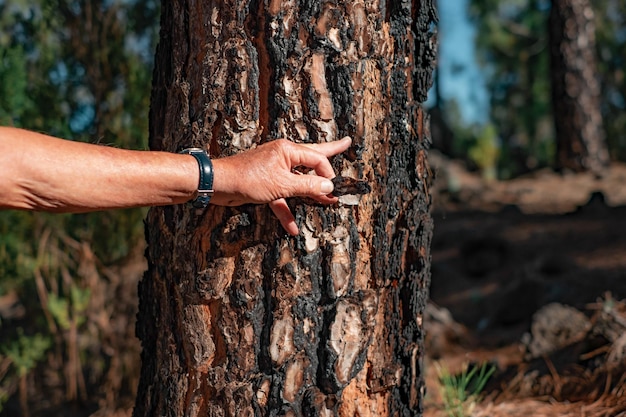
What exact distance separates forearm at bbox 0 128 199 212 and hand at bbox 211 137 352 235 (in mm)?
95

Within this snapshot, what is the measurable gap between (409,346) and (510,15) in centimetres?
2012

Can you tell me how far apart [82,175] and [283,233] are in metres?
0.59

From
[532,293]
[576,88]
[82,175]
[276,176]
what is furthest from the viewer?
[576,88]

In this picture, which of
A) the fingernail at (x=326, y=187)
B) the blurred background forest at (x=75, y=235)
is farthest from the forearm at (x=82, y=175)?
the blurred background forest at (x=75, y=235)

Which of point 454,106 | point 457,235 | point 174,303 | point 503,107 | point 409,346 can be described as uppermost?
point 454,106

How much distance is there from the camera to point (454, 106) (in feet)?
98.6

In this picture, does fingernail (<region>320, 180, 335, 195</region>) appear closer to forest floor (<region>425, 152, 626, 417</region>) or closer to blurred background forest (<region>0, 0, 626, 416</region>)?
forest floor (<region>425, 152, 626, 417</region>)

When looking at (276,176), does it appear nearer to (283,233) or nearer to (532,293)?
(283,233)

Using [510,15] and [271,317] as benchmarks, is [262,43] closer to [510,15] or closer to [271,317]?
[271,317]

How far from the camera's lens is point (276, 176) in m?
1.95

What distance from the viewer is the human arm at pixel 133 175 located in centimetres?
180

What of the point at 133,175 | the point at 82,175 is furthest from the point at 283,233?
the point at 82,175

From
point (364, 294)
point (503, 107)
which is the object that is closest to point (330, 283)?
point (364, 294)

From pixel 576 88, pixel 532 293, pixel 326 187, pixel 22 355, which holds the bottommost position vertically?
pixel 22 355
